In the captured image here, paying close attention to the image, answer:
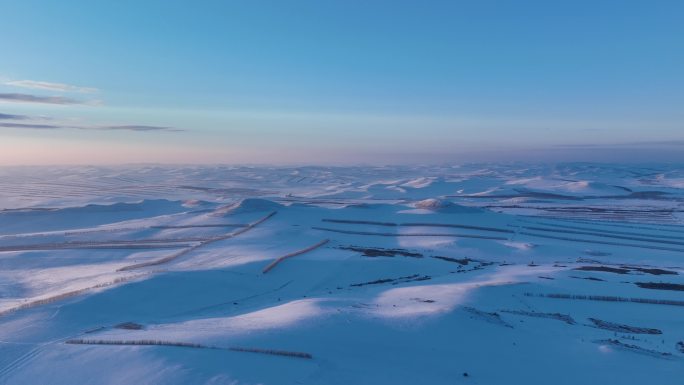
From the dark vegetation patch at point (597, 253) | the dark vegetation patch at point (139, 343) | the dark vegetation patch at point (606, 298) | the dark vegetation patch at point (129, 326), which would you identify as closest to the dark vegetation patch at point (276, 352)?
the dark vegetation patch at point (139, 343)

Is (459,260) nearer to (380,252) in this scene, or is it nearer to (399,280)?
(380,252)

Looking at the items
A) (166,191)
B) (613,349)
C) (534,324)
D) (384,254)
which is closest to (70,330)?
(534,324)

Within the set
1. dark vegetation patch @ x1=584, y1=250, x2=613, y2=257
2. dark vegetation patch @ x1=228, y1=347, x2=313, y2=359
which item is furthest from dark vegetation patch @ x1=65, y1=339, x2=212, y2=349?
dark vegetation patch @ x1=584, y1=250, x2=613, y2=257

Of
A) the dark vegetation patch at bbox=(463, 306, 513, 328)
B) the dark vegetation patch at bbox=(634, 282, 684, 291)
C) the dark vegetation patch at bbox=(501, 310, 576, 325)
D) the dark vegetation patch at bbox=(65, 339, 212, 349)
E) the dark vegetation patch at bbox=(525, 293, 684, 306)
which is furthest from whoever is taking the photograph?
the dark vegetation patch at bbox=(634, 282, 684, 291)

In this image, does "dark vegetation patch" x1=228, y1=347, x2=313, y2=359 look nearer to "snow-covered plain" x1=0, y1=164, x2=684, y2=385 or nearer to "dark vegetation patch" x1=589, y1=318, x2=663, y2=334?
"snow-covered plain" x1=0, y1=164, x2=684, y2=385

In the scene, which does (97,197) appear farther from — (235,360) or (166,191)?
(235,360)

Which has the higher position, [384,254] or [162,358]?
[162,358]

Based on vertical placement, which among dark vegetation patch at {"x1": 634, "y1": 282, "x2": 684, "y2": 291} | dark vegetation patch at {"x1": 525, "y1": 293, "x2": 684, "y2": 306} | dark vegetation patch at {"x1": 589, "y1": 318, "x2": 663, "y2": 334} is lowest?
dark vegetation patch at {"x1": 634, "y1": 282, "x2": 684, "y2": 291}
